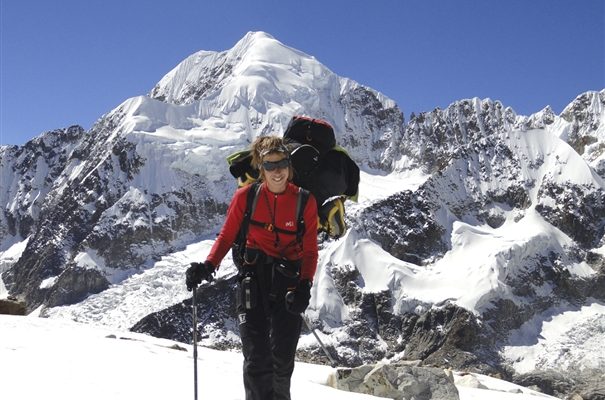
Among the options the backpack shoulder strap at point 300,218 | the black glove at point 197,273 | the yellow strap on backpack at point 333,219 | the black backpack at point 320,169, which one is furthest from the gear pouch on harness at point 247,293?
the yellow strap on backpack at point 333,219

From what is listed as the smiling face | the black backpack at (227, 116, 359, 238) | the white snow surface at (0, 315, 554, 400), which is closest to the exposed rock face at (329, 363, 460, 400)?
the white snow surface at (0, 315, 554, 400)

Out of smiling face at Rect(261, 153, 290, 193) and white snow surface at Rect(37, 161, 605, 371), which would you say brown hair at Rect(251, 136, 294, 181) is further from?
white snow surface at Rect(37, 161, 605, 371)

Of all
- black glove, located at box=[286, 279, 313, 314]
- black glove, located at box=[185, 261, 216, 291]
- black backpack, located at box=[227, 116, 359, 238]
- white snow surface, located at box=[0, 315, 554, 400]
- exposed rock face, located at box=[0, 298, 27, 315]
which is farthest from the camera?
exposed rock face, located at box=[0, 298, 27, 315]

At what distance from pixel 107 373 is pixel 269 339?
415 centimetres

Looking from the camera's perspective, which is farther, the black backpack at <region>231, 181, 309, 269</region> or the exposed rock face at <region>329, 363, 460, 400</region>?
the exposed rock face at <region>329, 363, 460, 400</region>

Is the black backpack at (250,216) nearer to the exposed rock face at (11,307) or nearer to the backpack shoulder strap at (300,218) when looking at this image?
the backpack shoulder strap at (300,218)

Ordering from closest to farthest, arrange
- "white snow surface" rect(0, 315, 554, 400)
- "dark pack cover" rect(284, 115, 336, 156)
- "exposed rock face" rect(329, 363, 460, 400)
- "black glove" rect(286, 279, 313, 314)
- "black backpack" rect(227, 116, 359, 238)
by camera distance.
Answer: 1. "black glove" rect(286, 279, 313, 314)
2. "black backpack" rect(227, 116, 359, 238)
3. "white snow surface" rect(0, 315, 554, 400)
4. "dark pack cover" rect(284, 115, 336, 156)
5. "exposed rock face" rect(329, 363, 460, 400)

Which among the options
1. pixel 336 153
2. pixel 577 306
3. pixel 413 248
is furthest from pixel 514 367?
pixel 336 153

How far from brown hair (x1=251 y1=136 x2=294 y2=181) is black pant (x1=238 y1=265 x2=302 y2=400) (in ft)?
4.22

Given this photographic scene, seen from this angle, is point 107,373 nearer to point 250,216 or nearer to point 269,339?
point 269,339

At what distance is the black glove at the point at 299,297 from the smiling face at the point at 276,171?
1.12m

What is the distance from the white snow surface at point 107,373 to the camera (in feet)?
31.6

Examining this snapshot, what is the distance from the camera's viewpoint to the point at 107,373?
10.9 m

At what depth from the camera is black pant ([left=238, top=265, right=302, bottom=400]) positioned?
776 cm
